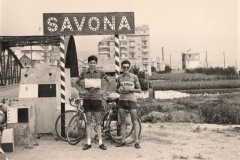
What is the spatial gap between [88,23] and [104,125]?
237 cm

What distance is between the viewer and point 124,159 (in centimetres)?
595

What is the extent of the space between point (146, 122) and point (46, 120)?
365 centimetres

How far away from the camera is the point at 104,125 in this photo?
7496 millimetres

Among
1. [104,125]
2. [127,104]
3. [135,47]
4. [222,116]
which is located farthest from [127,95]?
[135,47]

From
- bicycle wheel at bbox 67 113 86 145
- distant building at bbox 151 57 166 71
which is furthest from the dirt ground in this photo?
distant building at bbox 151 57 166 71

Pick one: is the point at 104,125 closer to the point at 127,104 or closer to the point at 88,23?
the point at 127,104

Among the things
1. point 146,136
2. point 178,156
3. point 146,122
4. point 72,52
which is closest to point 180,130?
point 146,136

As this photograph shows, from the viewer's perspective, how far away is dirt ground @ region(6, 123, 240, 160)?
6.13m

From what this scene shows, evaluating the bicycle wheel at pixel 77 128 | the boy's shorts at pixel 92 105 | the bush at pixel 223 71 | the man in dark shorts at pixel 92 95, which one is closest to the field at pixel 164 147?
the bicycle wheel at pixel 77 128

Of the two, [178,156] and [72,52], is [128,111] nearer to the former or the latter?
[178,156]

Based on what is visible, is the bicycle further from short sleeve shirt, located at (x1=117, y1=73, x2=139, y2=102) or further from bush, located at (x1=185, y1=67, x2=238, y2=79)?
bush, located at (x1=185, y1=67, x2=238, y2=79)

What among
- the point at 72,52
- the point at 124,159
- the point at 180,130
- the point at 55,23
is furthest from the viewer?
the point at 72,52

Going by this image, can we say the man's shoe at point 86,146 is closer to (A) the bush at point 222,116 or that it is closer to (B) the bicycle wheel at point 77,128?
(B) the bicycle wheel at point 77,128

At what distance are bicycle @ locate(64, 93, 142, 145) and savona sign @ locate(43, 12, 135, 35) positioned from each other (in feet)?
5.49
